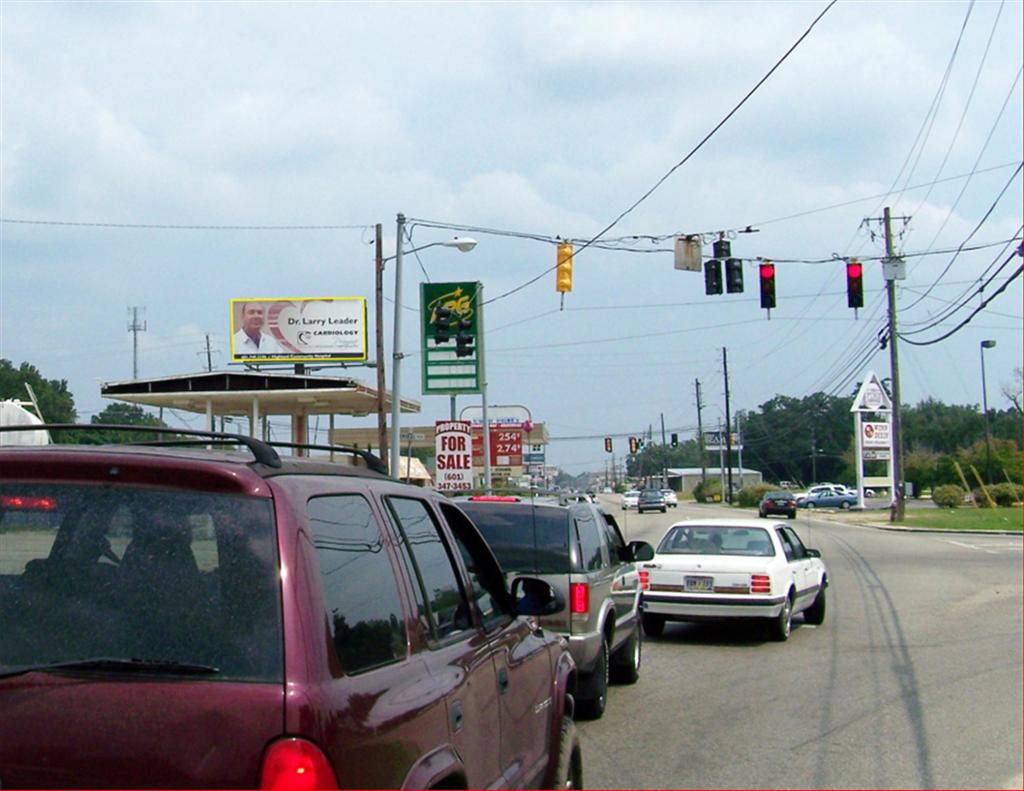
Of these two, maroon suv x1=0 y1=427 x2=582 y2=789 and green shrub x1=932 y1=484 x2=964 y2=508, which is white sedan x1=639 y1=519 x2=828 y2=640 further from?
green shrub x1=932 y1=484 x2=964 y2=508

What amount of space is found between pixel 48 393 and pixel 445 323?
2380 centimetres

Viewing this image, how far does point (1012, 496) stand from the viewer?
210 feet

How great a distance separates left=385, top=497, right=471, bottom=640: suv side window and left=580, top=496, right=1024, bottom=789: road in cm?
337

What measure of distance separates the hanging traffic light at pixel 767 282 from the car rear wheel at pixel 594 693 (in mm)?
16236

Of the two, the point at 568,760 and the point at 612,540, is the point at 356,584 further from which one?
the point at 612,540

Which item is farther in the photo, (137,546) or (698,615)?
(698,615)

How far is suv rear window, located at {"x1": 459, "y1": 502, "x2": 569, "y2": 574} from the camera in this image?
951cm

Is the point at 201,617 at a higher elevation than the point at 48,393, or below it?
below

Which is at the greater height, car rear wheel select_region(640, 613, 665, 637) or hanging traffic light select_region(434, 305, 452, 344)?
hanging traffic light select_region(434, 305, 452, 344)

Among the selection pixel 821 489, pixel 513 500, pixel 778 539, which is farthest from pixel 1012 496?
pixel 513 500

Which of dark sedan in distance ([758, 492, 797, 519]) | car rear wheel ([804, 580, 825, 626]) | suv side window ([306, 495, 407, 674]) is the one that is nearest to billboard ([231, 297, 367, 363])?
dark sedan in distance ([758, 492, 797, 519])

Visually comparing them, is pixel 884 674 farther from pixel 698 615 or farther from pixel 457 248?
pixel 457 248

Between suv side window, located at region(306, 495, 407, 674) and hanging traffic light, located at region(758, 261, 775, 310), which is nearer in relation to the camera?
suv side window, located at region(306, 495, 407, 674)

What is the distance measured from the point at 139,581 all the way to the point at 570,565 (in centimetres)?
654
